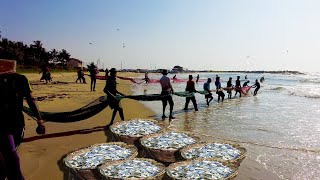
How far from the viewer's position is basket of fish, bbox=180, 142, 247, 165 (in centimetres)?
644

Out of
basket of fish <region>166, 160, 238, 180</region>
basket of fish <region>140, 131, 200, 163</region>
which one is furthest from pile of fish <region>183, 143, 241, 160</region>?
basket of fish <region>166, 160, 238, 180</region>

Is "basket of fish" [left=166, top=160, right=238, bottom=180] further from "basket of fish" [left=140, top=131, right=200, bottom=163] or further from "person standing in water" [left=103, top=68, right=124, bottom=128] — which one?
"person standing in water" [left=103, top=68, right=124, bottom=128]

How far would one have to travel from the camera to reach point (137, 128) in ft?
27.5

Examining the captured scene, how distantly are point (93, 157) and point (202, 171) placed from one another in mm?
2259

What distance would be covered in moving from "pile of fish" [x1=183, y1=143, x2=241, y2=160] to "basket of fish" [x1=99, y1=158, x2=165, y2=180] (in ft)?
3.37

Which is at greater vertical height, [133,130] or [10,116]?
[10,116]

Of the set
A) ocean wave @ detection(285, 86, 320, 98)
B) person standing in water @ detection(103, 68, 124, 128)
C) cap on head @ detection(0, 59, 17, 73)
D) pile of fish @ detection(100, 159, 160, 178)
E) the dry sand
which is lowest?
ocean wave @ detection(285, 86, 320, 98)

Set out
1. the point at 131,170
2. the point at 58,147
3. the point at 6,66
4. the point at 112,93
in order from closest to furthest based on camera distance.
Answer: the point at 6,66
the point at 131,170
the point at 58,147
the point at 112,93

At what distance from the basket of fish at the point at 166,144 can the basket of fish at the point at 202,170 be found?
0.87 m

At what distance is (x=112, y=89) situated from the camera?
11820 millimetres

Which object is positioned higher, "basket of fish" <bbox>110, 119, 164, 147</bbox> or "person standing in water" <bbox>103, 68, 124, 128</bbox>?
"person standing in water" <bbox>103, 68, 124, 128</bbox>

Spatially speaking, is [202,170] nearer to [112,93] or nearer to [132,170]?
[132,170]

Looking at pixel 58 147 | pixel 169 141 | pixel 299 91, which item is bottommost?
pixel 299 91

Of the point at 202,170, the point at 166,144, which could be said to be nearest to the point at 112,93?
the point at 166,144
